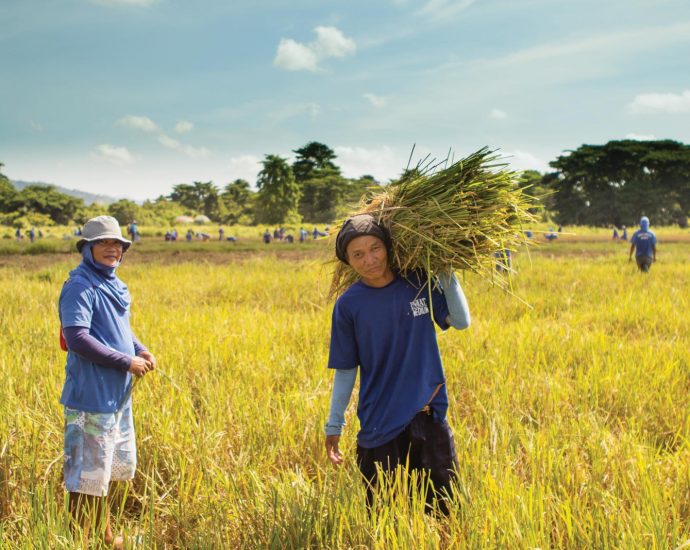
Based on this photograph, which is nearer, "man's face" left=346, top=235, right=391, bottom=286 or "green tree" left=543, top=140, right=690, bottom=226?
"man's face" left=346, top=235, right=391, bottom=286

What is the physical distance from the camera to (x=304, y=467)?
8.38ft

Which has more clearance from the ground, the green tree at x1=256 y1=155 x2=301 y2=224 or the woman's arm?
the green tree at x1=256 y1=155 x2=301 y2=224

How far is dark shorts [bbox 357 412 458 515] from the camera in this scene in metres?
1.93

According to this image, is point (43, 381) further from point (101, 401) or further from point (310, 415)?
point (310, 415)

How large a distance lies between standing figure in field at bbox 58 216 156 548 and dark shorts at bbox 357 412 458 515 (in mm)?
1064

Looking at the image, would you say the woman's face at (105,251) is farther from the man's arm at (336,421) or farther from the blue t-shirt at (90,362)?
the man's arm at (336,421)

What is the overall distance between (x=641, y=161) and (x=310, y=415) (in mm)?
52511

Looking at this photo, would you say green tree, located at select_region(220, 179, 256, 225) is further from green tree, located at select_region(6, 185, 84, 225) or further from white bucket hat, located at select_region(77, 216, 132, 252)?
white bucket hat, located at select_region(77, 216, 132, 252)

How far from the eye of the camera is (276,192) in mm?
49312

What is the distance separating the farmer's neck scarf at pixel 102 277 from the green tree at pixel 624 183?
4908cm

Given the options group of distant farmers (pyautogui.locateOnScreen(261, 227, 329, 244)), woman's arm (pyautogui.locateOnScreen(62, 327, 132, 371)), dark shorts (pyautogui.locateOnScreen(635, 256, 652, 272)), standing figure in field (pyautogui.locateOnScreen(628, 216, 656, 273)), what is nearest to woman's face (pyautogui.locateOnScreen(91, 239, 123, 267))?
woman's arm (pyautogui.locateOnScreen(62, 327, 132, 371))

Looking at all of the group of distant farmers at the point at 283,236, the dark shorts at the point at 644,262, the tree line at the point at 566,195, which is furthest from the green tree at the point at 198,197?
the dark shorts at the point at 644,262

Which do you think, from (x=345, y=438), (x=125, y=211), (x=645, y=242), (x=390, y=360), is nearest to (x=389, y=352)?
(x=390, y=360)

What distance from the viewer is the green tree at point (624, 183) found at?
4459 cm
